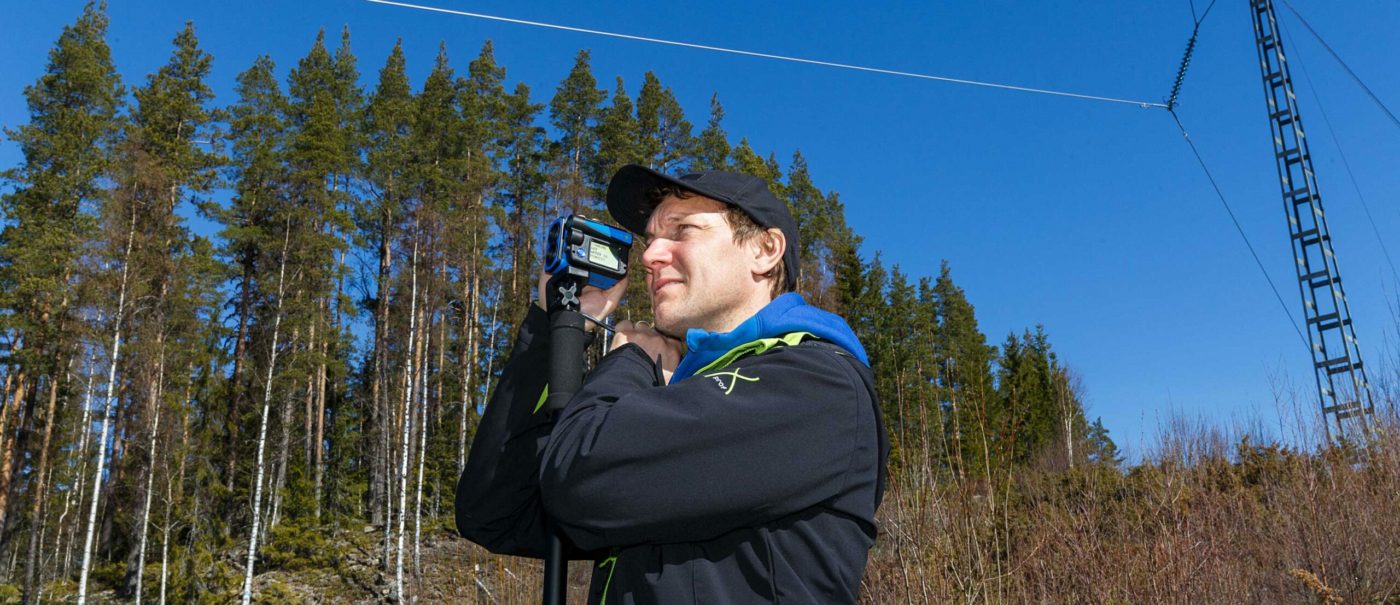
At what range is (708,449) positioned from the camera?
1.21 metres

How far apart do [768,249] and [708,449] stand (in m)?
0.54

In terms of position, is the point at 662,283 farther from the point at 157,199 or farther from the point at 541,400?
the point at 157,199

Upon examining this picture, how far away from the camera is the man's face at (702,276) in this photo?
1.56 m

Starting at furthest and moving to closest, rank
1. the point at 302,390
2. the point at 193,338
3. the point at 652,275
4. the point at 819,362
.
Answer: the point at 302,390, the point at 193,338, the point at 652,275, the point at 819,362

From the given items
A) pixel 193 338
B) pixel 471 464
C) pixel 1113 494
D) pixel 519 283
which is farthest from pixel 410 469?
pixel 471 464

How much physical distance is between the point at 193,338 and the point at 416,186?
782 centimetres

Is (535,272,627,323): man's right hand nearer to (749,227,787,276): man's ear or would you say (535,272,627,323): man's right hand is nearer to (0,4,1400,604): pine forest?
(749,227,787,276): man's ear

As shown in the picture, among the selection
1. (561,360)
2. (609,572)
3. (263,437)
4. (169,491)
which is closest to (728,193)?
(561,360)

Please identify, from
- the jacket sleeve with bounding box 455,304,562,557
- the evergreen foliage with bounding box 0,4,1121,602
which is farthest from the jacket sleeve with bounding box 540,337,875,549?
the evergreen foliage with bounding box 0,4,1121,602

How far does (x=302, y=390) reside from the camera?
25641 mm

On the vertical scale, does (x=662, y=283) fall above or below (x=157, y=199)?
below

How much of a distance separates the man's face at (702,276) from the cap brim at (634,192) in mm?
90

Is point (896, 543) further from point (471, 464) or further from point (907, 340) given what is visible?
point (907, 340)

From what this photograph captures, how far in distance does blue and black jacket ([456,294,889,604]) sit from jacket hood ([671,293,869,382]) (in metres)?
0.06
